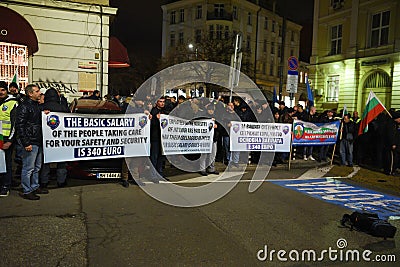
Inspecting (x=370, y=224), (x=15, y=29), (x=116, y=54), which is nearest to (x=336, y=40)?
(x=116, y=54)

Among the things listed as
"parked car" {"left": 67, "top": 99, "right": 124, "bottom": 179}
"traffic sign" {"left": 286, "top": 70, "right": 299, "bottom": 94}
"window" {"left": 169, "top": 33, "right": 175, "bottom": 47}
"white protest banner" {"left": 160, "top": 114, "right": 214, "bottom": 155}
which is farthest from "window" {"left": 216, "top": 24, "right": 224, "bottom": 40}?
"parked car" {"left": 67, "top": 99, "right": 124, "bottom": 179}

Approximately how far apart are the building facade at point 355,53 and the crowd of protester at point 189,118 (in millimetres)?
15431

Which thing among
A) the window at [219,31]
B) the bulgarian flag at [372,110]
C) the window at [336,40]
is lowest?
the bulgarian flag at [372,110]

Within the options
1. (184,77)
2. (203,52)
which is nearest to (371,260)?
(184,77)

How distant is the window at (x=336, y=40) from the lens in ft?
106

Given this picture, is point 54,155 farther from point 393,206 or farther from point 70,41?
→ point 70,41

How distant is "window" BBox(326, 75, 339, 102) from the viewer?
32000 millimetres

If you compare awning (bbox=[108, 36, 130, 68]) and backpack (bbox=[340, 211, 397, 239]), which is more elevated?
awning (bbox=[108, 36, 130, 68])

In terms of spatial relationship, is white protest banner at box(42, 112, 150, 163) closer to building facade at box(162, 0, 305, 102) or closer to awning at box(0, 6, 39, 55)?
awning at box(0, 6, 39, 55)

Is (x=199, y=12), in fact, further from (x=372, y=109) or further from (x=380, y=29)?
(x=372, y=109)

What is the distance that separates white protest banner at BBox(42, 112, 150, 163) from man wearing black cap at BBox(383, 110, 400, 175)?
23.4 ft

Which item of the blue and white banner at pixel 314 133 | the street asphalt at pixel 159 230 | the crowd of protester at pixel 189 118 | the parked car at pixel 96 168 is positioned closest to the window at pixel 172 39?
the crowd of protester at pixel 189 118

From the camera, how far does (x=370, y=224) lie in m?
5.58

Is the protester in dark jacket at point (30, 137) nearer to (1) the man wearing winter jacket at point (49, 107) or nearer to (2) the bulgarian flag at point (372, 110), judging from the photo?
(1) the man wearing winter jacket at point (49, 107)
